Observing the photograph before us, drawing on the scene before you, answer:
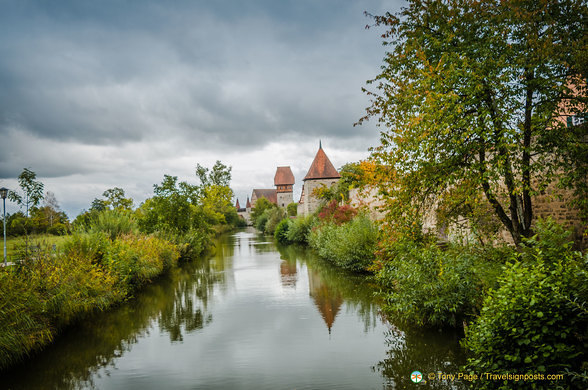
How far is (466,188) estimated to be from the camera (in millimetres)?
6867

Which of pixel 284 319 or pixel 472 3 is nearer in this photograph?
pixel 472 3

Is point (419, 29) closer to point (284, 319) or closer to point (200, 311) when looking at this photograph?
point (284, 319)

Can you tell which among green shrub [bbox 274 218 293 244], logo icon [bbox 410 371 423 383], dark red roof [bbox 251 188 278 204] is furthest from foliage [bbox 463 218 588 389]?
dark red roof [bbox 251 188 278 204]

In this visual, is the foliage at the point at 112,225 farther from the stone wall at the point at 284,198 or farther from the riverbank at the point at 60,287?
the stone wall at the point at 284,198

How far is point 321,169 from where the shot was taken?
4338 centimetres

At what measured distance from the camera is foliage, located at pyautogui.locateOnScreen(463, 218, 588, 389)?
3.41 metres

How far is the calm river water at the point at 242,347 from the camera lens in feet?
16.7

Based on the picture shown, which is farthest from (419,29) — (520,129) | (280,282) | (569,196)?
(280,282)

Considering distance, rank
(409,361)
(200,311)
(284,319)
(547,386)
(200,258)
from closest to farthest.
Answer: (547,386)
(409,361)
(284,319)
(200,311)
(200,258)

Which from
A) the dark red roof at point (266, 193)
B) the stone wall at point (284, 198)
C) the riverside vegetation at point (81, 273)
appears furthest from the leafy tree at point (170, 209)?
the dark red roof at point (266, 193)

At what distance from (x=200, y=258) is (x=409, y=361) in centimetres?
1641

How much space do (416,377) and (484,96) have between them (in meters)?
4.95

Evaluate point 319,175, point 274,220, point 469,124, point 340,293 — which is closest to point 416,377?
point 469,124

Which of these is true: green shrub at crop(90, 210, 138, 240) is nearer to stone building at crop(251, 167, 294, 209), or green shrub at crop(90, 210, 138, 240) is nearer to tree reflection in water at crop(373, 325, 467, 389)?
tree reflection in water at crop(373, 325, 467, 389)
